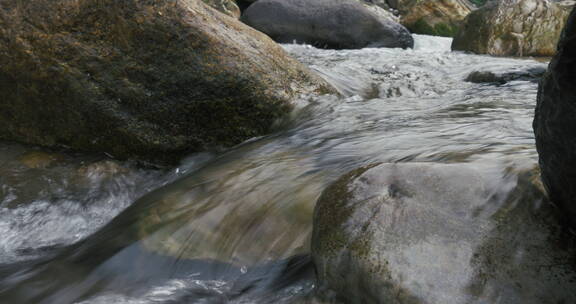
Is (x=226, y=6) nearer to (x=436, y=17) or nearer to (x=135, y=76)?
(x=436, y=17)

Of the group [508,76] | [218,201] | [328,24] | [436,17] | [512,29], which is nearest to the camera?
[218,201]

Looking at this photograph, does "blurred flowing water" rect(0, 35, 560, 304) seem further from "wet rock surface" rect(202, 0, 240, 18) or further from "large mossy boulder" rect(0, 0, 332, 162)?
"wet rock surface" rect(202, 0, 240, 18)

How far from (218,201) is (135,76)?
1601 mm

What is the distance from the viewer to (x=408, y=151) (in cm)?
298

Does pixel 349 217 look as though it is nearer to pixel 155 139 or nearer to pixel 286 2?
pixel 155 139

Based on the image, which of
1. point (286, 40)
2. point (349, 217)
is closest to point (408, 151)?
point (349, 217)

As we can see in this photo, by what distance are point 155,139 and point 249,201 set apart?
154 cm

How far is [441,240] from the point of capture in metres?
1.80

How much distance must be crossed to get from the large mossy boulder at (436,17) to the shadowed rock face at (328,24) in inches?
156

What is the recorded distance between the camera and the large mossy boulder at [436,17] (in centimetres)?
1620

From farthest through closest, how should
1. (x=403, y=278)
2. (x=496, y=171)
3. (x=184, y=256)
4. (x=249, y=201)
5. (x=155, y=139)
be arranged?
Answer: (x=155, y=139) < (x=249, y=201) < (x=184, y=256) < (x=496, y=171) < (x=403, y=278)

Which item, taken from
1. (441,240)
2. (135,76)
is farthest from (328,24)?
(441,240)

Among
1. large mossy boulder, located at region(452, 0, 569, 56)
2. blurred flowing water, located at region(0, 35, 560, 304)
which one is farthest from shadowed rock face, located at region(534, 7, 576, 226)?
large mossy boulder, located at region(452, 0, 569, 56)

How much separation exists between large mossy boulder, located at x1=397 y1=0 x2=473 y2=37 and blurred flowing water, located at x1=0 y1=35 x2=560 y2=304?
12.0 metres
